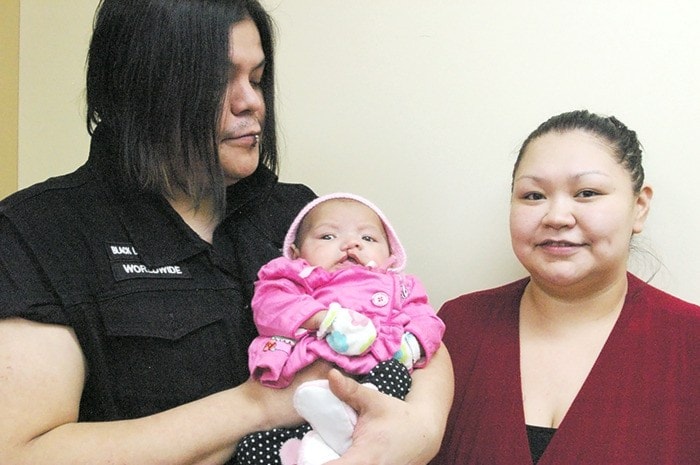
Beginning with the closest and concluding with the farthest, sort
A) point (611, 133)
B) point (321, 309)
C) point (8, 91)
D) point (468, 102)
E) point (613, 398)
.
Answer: point (321, 309)
point (613, 398)
point (611, 133)
point (468, 102)
point (8, 91)

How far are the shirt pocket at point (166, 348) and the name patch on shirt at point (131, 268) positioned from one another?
35 mm

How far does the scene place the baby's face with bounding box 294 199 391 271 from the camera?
1462 mm

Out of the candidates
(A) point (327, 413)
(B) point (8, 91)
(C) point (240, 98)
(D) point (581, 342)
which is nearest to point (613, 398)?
(D) point (581, 342)

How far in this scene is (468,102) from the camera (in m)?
1.96

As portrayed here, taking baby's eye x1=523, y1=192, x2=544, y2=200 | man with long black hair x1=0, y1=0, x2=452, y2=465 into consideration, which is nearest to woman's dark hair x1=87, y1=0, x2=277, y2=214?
man with long black hair x1=0, y1=0, x2=452, y2=465

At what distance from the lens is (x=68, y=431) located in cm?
122

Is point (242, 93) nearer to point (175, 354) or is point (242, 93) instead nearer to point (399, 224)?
point (175, 354)

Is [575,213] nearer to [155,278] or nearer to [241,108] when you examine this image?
[241,108]

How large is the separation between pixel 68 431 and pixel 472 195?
46.6 inches

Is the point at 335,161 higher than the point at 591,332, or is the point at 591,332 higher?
the point at 335,161

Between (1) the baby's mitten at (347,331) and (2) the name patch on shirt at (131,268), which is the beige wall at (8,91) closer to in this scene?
(2) the name patch on shirt at (131,268)

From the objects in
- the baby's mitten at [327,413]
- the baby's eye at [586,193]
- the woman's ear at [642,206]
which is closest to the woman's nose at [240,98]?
the baby's mitten at [327,413]

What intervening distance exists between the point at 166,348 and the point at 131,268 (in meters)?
0.16

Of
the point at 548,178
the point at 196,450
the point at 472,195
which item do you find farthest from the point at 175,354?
the point at 472,195
